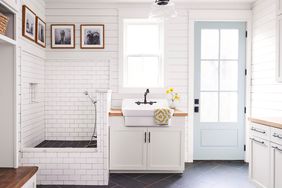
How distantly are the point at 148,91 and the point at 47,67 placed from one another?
5.99 feet

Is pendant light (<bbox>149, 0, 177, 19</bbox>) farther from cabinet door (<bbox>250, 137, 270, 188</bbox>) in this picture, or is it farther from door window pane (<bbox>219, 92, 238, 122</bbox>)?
door window pane (<bbox>219, 92, 238, 122</bbox>)

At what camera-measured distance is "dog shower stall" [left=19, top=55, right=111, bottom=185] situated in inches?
150

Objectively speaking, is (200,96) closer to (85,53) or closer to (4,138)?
(85,53)

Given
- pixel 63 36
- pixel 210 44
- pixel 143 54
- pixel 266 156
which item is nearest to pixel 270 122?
pixel 266 156

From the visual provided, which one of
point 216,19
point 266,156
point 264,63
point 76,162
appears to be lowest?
point 76,162

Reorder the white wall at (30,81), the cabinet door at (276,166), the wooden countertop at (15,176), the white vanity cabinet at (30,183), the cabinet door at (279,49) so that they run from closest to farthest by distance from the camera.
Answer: the wooden countertop at (15,176) → the white vanity cabinet at (30,183) → the cabinet door at (276,166) → the cabinet door at (279,49) → the white wall at (30,81)

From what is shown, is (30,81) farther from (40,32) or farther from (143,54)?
(143,54)

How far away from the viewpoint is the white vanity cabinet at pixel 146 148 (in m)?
4.21

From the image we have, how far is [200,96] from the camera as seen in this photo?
4.98 m

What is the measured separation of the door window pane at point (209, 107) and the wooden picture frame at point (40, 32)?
2904 millimetres

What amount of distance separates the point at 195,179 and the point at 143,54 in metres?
2.32

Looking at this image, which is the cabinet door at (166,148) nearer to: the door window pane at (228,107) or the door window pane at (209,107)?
the door window pane at (209,107)

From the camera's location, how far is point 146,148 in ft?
13.9

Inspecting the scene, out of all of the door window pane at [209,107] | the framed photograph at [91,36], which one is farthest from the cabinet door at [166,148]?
the framed photograph at [91,36]
